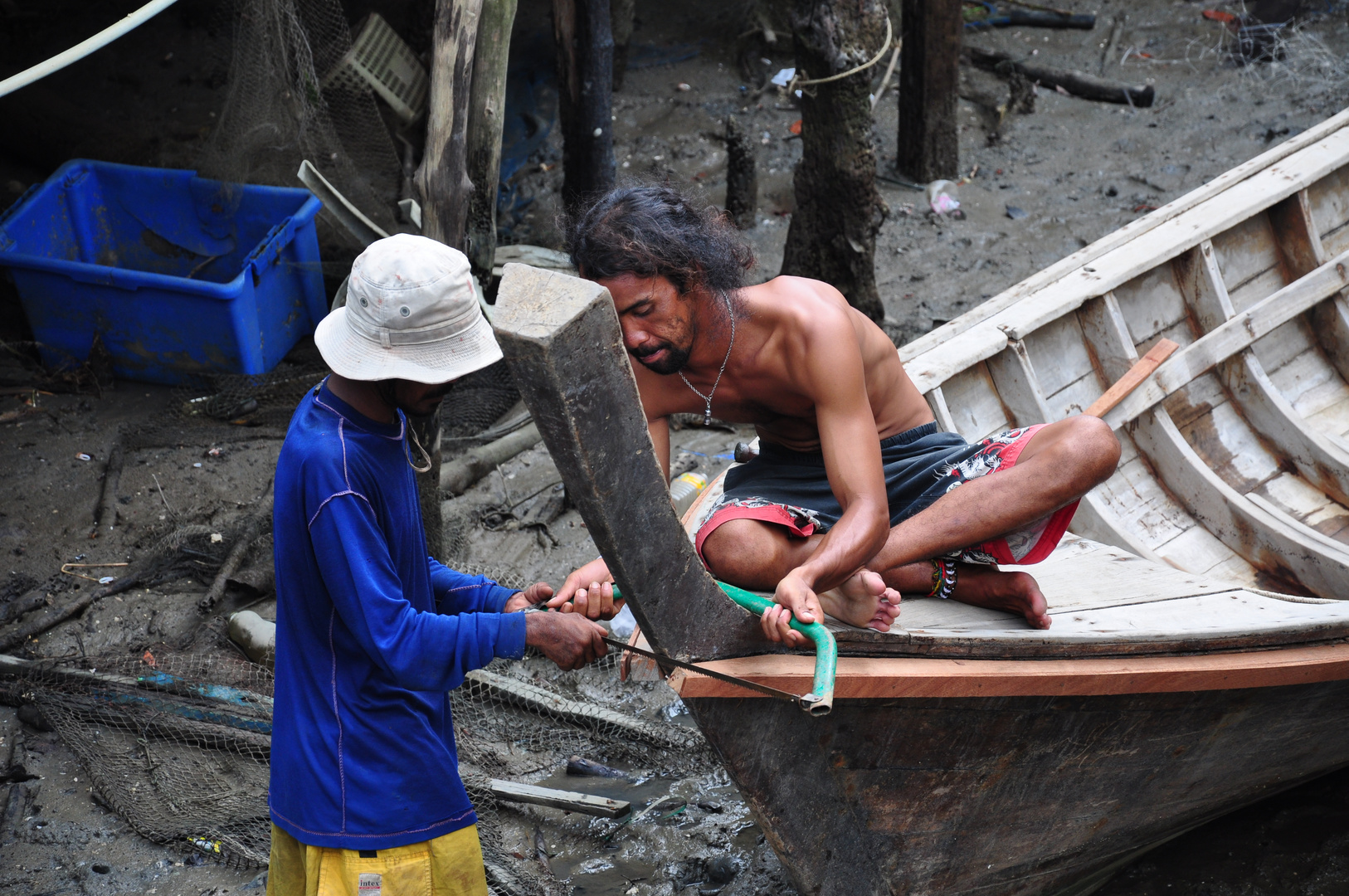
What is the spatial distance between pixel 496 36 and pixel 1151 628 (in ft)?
10.3

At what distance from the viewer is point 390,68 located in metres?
7.28

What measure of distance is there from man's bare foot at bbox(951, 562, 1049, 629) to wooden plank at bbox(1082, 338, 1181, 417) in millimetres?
1401

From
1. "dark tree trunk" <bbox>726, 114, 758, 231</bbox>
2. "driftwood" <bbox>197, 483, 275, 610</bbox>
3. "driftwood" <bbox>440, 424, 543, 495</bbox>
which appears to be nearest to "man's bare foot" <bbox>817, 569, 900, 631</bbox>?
"driftwood" <bbox>197, 483, 275, 610</bbox>

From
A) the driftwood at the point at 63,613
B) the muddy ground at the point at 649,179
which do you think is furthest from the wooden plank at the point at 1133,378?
the driftwood at the point at 63,613

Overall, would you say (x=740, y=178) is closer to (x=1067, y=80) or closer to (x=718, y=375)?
(x=1067, y=80)

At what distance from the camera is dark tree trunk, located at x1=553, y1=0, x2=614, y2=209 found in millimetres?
5711

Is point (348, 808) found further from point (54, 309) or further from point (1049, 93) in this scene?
point (1049, 93)

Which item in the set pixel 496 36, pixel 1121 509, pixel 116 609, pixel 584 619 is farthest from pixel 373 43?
pixel 584 619

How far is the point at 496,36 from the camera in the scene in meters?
4.09

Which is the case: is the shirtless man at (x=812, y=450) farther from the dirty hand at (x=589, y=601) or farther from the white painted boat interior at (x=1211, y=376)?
the white painted boat interior at (x=1211, y=376)

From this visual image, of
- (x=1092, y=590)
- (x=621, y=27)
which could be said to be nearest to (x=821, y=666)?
(x=1092, y=590)

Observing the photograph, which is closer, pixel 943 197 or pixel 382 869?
pixel 382 869

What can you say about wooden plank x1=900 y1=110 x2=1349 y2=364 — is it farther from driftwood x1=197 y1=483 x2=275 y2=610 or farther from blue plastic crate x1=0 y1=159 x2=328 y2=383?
blue plastic crate x1=0 y1=159 x2=328 y2=383

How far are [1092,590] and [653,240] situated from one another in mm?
1751
